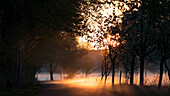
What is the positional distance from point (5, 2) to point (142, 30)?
12.1m

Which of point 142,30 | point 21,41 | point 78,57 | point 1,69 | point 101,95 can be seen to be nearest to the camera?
point 101,95

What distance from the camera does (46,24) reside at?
1927 centimetres

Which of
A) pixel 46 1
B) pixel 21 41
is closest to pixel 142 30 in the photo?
pixel 46 1

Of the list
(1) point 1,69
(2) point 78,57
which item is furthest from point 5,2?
(2) point 78,57

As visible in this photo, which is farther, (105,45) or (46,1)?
(105,45)

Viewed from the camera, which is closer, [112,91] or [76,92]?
[76,92]

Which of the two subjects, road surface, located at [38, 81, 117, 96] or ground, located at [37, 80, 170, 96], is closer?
ground, located at [37, 80, 170, 96]

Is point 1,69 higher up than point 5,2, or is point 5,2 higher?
point 5,2

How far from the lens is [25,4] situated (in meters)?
17.3

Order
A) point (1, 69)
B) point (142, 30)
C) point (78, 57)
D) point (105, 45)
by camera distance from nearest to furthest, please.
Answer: point (142, 30) < point (1, 69) < point (105, 45) < point (78, 57)

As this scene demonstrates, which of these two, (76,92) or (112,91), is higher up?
(76,92)

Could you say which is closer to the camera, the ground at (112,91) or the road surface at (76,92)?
the ground at (112,91)

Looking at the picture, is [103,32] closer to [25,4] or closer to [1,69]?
[25,4]

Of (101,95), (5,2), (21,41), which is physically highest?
(5,2)
